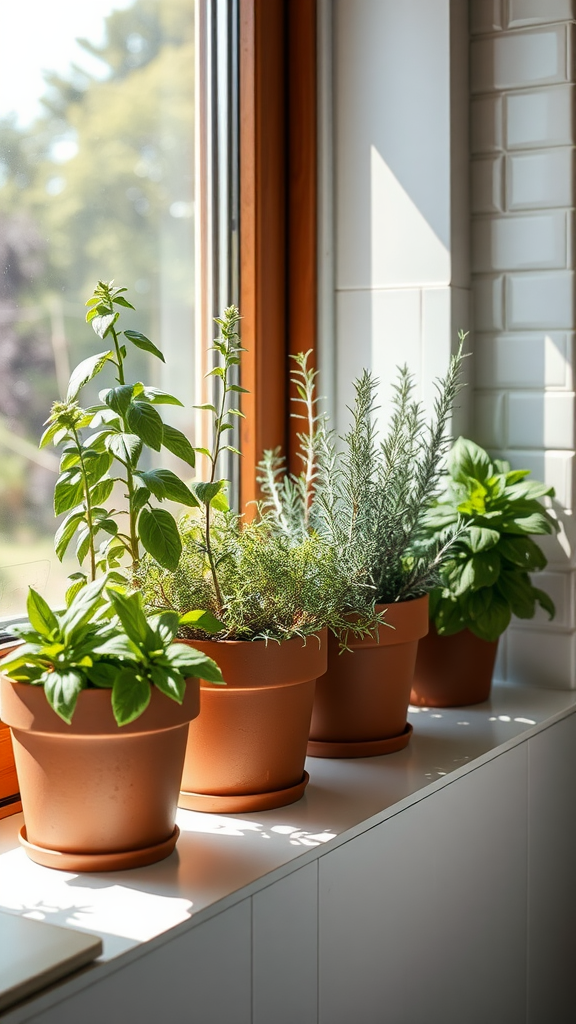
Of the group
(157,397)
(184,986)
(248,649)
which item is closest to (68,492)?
(157,397)

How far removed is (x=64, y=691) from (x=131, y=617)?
0.09 metres

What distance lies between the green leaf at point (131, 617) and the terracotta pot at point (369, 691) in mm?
377

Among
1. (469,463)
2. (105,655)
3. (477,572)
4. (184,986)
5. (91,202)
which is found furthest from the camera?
(469,463)

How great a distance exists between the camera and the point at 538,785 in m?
1.51

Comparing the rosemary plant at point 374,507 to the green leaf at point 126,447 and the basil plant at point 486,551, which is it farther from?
the green leaf at point 126,447

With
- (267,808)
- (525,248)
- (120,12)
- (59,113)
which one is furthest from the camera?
(525,248)

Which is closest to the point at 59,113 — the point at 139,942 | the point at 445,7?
the point at 445,7

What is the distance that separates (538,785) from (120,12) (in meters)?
1.17

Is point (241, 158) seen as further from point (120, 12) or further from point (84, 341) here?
point (84, 341)

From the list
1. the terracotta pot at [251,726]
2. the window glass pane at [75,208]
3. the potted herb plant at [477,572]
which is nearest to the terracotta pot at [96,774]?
the terracotta pot at [251,726]

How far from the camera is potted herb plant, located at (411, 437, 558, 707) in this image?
4.93ft

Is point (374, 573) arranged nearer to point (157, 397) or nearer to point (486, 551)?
point (486, 551)

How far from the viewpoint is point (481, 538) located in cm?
148

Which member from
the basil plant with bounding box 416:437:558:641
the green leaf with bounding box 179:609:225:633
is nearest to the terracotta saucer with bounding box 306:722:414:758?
the basil plant with bounding box 416:437:558:641
